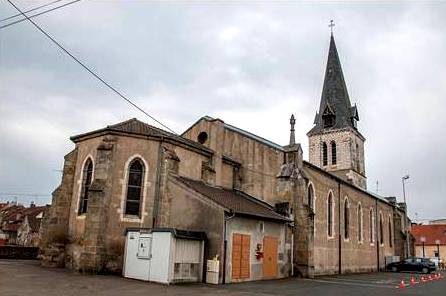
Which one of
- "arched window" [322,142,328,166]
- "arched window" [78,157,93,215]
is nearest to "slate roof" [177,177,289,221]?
"arched window" [78,157,93,215]

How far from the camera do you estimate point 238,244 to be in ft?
70.6

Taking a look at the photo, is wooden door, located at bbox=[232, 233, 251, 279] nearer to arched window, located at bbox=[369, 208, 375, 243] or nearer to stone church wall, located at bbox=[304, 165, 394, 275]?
stone church wall, located at bbox=[304, 165, 394, 275]

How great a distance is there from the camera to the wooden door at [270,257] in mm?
23703

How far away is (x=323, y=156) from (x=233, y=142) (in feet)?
124

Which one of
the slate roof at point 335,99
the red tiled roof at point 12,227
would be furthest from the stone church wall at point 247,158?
the red tiled roof at point 12,227

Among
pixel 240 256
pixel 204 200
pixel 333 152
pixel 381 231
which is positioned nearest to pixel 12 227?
pixel 333 152

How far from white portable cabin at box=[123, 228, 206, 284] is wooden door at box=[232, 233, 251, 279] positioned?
1639 millimetres

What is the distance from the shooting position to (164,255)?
1872 centimetres

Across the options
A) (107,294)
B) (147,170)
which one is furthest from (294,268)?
(107,294)

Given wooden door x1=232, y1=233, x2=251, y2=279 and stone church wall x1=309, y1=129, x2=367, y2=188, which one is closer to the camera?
wooden door x1=232, y1=233, x2=251, y2=279

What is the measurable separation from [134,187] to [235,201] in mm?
5686

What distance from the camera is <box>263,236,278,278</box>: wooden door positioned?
23.7 metres

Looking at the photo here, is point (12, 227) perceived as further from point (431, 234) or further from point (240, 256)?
point (431, 234)

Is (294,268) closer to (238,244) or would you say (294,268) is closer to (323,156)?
(238,244)
